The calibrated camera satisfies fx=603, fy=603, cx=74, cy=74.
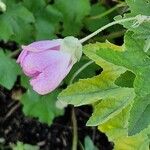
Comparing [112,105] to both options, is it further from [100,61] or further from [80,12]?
[80,12]

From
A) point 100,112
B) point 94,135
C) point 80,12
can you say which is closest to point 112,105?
point 100,112

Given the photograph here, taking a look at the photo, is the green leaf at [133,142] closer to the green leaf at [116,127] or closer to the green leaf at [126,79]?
the green leaf at [116,127]

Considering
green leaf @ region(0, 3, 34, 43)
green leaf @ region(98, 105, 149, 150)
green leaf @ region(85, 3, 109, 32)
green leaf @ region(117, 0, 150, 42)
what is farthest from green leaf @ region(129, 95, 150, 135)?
green leaf @ region(85, 3, 109, 32)

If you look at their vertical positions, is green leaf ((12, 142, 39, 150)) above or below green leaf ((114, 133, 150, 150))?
below

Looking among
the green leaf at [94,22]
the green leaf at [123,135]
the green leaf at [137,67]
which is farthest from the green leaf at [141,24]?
the green leaf at [94,22]

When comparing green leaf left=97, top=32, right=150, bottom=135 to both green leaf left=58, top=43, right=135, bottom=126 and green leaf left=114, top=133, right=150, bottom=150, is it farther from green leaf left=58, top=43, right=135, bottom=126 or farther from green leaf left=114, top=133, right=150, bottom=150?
green leaf left=114, top=133, right=150, bottom=150

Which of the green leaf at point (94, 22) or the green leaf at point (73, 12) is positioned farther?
the green leaf at point (94, 22)
